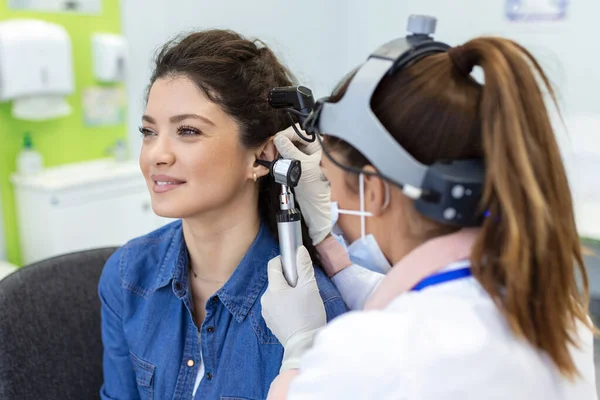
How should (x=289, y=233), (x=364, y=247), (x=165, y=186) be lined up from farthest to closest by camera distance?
(x=165, y=186) → (x=289, y=233) → (x=364, y=247)

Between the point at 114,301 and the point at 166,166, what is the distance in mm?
347

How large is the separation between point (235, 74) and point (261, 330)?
52 cm

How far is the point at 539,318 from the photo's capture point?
0.67 meters

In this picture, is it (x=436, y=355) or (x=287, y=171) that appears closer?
(x=436, y=355)

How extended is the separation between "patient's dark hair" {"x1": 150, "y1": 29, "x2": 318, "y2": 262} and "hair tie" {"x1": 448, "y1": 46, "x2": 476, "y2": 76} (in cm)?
53

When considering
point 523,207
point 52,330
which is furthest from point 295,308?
point 52,330

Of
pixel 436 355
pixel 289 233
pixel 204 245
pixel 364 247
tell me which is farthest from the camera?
pixel 204 245

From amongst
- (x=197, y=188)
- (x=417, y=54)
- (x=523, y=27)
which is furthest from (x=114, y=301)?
(x=523, y=27)

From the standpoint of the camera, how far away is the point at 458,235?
2.35 feet

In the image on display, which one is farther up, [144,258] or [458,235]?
[458,235]

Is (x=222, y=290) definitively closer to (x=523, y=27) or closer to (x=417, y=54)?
(x=417, y=54)

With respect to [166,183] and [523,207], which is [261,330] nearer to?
[166,183]

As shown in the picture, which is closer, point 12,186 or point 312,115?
point 312,115

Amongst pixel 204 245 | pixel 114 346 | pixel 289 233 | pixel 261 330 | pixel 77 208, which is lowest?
pixel 77 208
